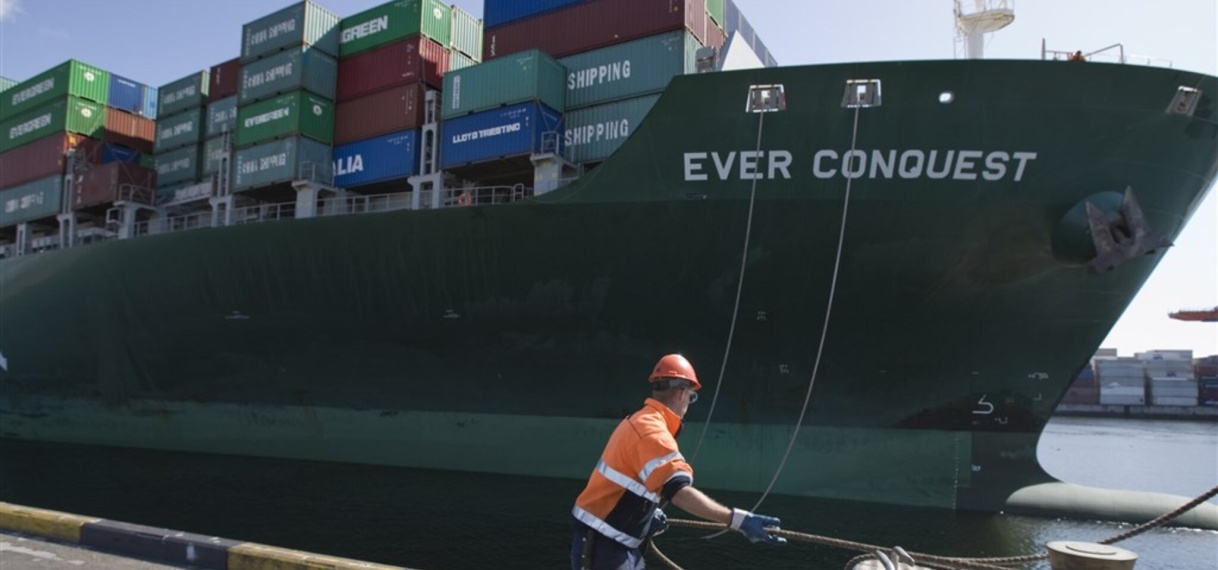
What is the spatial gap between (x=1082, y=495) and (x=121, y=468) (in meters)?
17.3

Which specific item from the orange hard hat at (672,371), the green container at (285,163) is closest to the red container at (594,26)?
the green container at (285,163)

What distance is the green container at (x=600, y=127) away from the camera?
43.9ft

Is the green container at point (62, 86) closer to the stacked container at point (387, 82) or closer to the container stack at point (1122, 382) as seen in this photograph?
the stacked container at point (387, 82)

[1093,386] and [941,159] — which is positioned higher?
[941,159]

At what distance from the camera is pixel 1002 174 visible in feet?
34.7

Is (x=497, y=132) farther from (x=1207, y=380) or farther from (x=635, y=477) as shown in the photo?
(x=1207, y=380)

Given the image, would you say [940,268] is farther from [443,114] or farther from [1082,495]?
[443,114]

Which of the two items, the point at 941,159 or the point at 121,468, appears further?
the point at 121,468

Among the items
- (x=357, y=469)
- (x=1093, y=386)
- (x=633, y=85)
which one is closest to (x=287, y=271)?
(x=357, y=469)

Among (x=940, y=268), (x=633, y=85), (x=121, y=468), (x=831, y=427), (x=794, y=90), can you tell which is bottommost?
(x=121, y=468)

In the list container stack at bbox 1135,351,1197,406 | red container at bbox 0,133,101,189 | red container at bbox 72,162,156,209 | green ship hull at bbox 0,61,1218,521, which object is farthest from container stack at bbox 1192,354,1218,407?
red container at bbox 0,133,101,189

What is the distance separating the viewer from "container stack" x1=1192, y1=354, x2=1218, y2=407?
5219 centimetres

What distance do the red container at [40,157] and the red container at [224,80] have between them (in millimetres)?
4703

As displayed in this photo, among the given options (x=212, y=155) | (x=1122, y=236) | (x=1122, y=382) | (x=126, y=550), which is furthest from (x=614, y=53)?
(x=1122, y=382)
